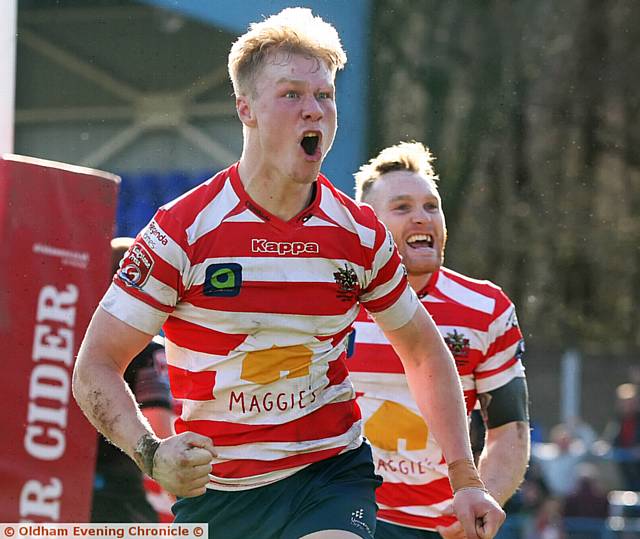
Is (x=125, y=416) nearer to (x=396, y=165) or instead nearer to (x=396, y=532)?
(x=396, y=532)

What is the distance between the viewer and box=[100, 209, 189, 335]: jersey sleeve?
377 cm

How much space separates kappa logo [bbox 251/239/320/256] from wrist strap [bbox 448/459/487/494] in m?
0.77

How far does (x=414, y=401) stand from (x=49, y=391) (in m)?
1.51

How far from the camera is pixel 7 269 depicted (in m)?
5.34

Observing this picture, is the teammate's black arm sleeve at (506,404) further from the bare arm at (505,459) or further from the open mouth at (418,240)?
the open mouth at (418,240)

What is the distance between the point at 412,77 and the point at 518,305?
5027 mm

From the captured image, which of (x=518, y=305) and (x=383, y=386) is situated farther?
(x=518, y=305)

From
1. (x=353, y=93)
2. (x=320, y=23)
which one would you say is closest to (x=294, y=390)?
(x=320, y=23)

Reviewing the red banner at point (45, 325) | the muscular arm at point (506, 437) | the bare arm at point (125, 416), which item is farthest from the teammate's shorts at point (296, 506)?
the red banner at point (45, 325)

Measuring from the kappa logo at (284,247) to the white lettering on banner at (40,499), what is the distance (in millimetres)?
2033

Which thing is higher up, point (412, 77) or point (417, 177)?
point (412, 77)

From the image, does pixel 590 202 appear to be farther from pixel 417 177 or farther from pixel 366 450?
pixel 366 450

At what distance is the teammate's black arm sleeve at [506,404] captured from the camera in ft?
16.8

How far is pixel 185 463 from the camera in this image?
339cm
